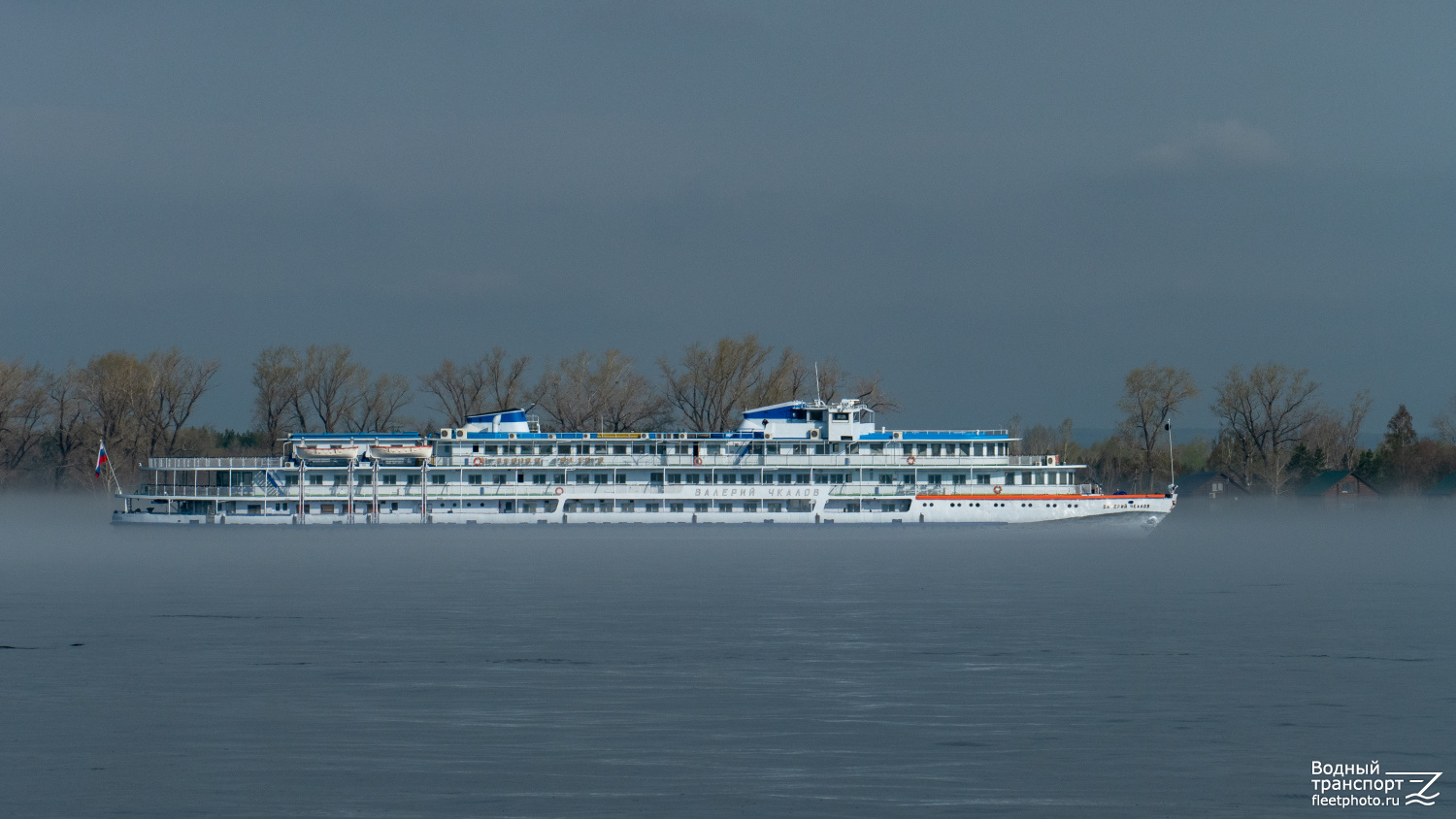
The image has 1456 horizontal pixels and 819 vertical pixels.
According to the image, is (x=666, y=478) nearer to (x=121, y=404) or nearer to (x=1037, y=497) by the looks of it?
(x=1037, y=497)

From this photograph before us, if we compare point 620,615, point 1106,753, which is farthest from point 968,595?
point 1106,753

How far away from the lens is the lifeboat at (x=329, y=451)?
93062mm

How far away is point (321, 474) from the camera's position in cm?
9531

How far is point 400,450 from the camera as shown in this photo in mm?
93438

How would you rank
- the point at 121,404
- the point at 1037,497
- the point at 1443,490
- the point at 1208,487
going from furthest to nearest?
1. the point at 1208,487
2. the point at 1443,490
3. the point at 121,404
4. the point at 1037,497

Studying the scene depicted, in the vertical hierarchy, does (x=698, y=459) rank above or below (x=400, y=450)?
below

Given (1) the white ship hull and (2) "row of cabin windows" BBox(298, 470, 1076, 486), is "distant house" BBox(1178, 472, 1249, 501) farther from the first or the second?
(2) "row of cabin windows" BBox(298, 470, 1076, 486)

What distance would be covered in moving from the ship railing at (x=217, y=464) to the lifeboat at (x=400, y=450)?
709 cm

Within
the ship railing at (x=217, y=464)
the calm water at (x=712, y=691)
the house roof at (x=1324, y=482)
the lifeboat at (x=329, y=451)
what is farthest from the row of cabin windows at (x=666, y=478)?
the house roof at (x=1324, y=482)

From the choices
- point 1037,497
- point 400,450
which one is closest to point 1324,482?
point 1037,497

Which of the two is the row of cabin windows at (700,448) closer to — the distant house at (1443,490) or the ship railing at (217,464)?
the ship railing at (217,464)

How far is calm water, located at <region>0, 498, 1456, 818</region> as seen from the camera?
18609 mm

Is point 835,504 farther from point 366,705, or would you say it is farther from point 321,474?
point 366,705

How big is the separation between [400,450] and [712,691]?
232ft
